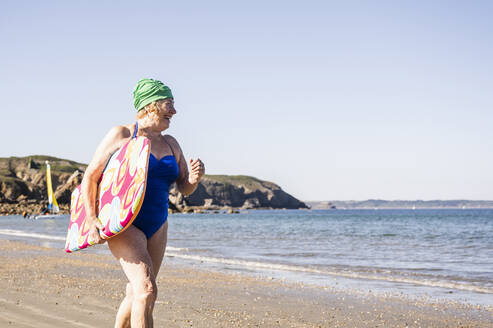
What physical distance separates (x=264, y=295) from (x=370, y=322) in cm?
234

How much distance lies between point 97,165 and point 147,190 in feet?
1.28

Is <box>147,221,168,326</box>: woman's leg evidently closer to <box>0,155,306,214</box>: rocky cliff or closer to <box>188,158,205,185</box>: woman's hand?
<box>188,158,205,185</box>: woman's hand

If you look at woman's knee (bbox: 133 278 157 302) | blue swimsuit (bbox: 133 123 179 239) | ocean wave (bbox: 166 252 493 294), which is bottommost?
ocean wave (bbox: 166 252 493 294)

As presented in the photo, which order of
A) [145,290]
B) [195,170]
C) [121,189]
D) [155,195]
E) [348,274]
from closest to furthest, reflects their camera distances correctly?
[145,290], [121,189], [155,195], [195,170], [348,274]

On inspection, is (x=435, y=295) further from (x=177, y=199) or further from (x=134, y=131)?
(x=177, y=199)

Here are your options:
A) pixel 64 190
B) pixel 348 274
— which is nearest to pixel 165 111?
pixel 348 274

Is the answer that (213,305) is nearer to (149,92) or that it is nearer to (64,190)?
(149,92)

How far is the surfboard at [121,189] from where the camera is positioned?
3.29 metres

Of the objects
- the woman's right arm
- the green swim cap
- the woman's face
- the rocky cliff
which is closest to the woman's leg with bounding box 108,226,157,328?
the woman's right arm

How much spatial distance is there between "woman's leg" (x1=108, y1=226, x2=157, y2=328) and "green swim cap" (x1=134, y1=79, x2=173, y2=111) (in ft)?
2.75

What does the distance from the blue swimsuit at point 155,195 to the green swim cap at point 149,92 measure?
39cm

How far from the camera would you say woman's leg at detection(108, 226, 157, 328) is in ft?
10.6

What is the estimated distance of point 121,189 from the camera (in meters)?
3.40

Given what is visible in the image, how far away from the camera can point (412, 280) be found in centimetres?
1178
